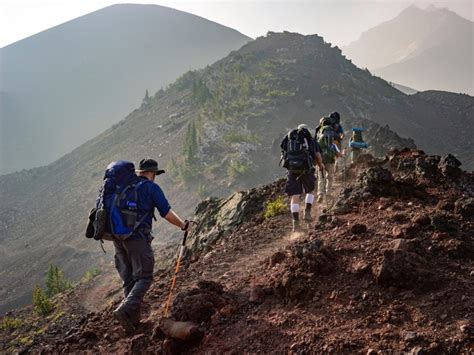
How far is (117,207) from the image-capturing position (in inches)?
206

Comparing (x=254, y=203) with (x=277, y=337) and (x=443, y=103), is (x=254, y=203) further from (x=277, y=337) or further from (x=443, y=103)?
(x=443, y=103)

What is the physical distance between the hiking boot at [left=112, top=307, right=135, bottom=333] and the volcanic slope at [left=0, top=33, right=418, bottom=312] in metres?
28.5

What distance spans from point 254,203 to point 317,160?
13.0 ft

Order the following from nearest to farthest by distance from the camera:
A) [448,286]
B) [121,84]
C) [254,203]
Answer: [448,286], [254,203], [121,84]

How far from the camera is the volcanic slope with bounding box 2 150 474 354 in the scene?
12.4 feet

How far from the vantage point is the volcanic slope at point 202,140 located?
41.7 m

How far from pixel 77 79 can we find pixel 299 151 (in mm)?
175535

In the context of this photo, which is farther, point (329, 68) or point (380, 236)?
point (329, 68)

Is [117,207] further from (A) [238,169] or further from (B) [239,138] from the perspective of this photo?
(B) [239,138]

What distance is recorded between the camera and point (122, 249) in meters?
5.53

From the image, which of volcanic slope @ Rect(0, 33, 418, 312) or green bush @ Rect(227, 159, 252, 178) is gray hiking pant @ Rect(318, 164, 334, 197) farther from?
green bush @ Rect(227, 159, 252, 178)

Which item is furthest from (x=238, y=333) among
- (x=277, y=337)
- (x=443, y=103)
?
(x=443, y=103)

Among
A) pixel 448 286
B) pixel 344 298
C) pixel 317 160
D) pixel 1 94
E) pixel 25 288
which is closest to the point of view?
pixel 448 286

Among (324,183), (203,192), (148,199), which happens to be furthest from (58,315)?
(203,192)
